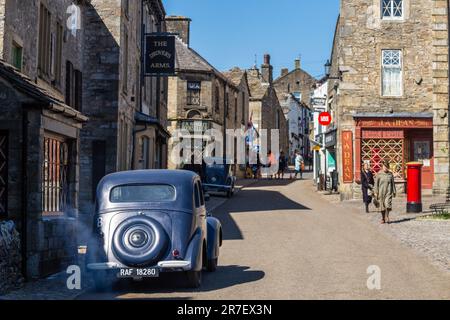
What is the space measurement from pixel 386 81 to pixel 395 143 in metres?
2.61

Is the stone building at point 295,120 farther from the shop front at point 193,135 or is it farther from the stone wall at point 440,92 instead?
the stone wall at point 440,92

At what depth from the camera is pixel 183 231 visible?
9.77 metres

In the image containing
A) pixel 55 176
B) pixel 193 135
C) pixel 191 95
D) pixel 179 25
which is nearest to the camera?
pixel 55 176

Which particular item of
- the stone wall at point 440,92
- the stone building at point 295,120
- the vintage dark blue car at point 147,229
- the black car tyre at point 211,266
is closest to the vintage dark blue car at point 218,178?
the stone wall at point 440,92

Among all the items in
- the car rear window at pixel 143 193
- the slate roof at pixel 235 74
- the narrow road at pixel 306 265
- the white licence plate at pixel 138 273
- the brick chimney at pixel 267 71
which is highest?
the brick chimney at pixel 267 71

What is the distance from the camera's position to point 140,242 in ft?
31.3

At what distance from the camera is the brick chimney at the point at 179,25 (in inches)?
1800

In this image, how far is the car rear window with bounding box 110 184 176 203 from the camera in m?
10.2

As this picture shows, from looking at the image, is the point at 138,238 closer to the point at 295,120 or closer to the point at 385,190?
the point at 385,190

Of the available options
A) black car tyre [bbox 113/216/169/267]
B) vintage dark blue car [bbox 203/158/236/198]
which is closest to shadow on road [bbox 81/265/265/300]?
black car tyre [bbox 113/216/169/267]

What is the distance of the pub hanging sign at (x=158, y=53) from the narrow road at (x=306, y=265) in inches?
274

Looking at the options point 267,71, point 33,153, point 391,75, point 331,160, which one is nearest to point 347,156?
point 391,75

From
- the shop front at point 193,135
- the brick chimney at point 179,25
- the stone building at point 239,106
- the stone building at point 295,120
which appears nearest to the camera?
the shop front at point 193,135

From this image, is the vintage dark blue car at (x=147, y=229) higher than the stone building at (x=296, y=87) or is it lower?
lower
